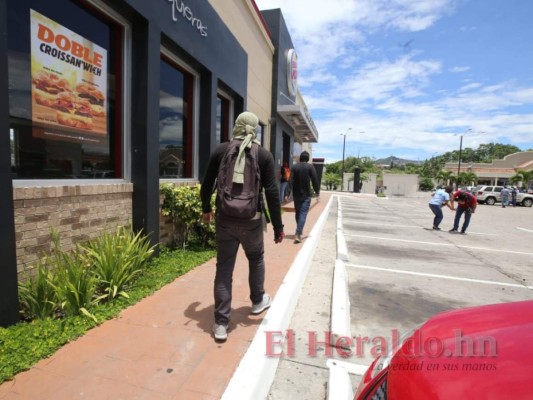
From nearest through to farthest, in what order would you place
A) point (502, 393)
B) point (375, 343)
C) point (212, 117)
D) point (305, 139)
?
point (502, 393) → point (375, 343) → point (212, 117) → point (305, 139)

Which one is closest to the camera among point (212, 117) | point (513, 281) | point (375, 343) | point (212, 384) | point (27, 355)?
point (212, 384)

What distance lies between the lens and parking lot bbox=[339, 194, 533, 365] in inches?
148

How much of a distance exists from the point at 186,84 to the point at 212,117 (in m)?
0.81

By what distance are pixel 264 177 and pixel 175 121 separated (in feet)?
13.1

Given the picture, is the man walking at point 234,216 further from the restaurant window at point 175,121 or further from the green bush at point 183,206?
the restaurant window at point 175,121

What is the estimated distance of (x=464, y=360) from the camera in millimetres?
1299

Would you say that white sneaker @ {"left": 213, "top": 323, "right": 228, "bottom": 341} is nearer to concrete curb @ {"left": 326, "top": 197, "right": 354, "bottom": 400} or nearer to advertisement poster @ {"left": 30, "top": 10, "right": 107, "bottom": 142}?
concrete curb @ {"left": 326, "top": 197, "right": 354, "bottom": 400}

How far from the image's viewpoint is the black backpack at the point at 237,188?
2.77 metres

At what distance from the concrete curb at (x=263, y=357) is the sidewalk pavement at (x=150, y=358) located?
67 millimetres

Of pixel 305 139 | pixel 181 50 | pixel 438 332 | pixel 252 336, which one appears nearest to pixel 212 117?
pixel 181 50

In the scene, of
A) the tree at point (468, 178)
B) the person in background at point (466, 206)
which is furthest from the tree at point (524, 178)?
the person in background at point (466, 206)

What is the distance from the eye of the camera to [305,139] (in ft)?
79.6

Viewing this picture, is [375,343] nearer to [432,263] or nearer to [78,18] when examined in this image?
[432,263]

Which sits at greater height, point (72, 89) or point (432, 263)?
point (72, 89)
